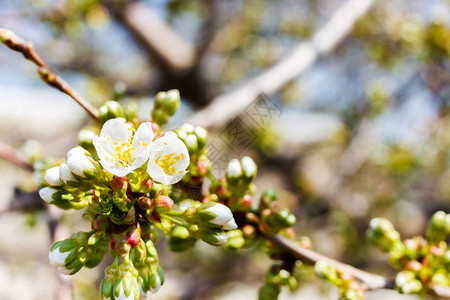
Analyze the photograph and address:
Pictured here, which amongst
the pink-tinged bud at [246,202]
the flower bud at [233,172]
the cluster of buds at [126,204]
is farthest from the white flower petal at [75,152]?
the pink-tinged bud at [246,202]

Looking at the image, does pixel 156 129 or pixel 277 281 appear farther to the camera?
pixel 277 281

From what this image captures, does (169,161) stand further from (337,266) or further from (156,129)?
(337,266)

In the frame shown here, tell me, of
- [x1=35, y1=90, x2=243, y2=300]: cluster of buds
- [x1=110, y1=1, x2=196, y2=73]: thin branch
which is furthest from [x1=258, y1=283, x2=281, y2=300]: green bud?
[x1=110, y1=1, x2=196, y2=73]: thin branch

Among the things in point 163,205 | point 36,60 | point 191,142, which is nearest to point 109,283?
point 163,205

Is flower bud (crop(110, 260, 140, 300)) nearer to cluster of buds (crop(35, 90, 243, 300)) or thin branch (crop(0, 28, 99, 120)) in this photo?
cluster of buds (crop(35, 90, 243, 300))

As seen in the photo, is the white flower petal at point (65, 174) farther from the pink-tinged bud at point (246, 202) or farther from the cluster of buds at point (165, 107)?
the pink-tinged bud at point (246, 202)

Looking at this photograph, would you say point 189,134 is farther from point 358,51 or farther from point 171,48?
point 358,51
